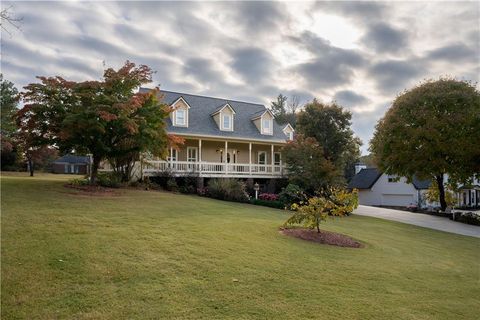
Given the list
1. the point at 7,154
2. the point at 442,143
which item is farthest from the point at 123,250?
the point at 7,154

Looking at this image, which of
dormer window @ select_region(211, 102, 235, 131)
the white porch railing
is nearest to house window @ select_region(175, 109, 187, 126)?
dormer window @ select_region(211, 102, 235, 131)

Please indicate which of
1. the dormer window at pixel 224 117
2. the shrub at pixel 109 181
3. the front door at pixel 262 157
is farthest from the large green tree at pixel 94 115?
the front door at pixel 262 157

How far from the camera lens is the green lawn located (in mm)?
4957

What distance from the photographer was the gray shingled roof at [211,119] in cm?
2747

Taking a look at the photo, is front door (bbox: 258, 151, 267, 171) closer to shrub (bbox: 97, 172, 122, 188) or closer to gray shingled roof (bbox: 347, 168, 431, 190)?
shrub (bbox: 97, 172, 122, 188)

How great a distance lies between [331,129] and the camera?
35.6 meters

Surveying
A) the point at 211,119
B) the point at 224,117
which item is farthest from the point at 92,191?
the point at 224,117

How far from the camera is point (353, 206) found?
12883 mm

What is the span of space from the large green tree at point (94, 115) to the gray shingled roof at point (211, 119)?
714cm

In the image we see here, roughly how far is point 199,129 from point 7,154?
2757 centimetres

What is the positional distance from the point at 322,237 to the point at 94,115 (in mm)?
12175

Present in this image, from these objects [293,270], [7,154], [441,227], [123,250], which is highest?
[7,154]

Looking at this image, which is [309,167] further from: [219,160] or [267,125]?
[219,160]

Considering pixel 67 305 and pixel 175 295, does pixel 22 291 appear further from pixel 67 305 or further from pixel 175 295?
pixel 175 295
